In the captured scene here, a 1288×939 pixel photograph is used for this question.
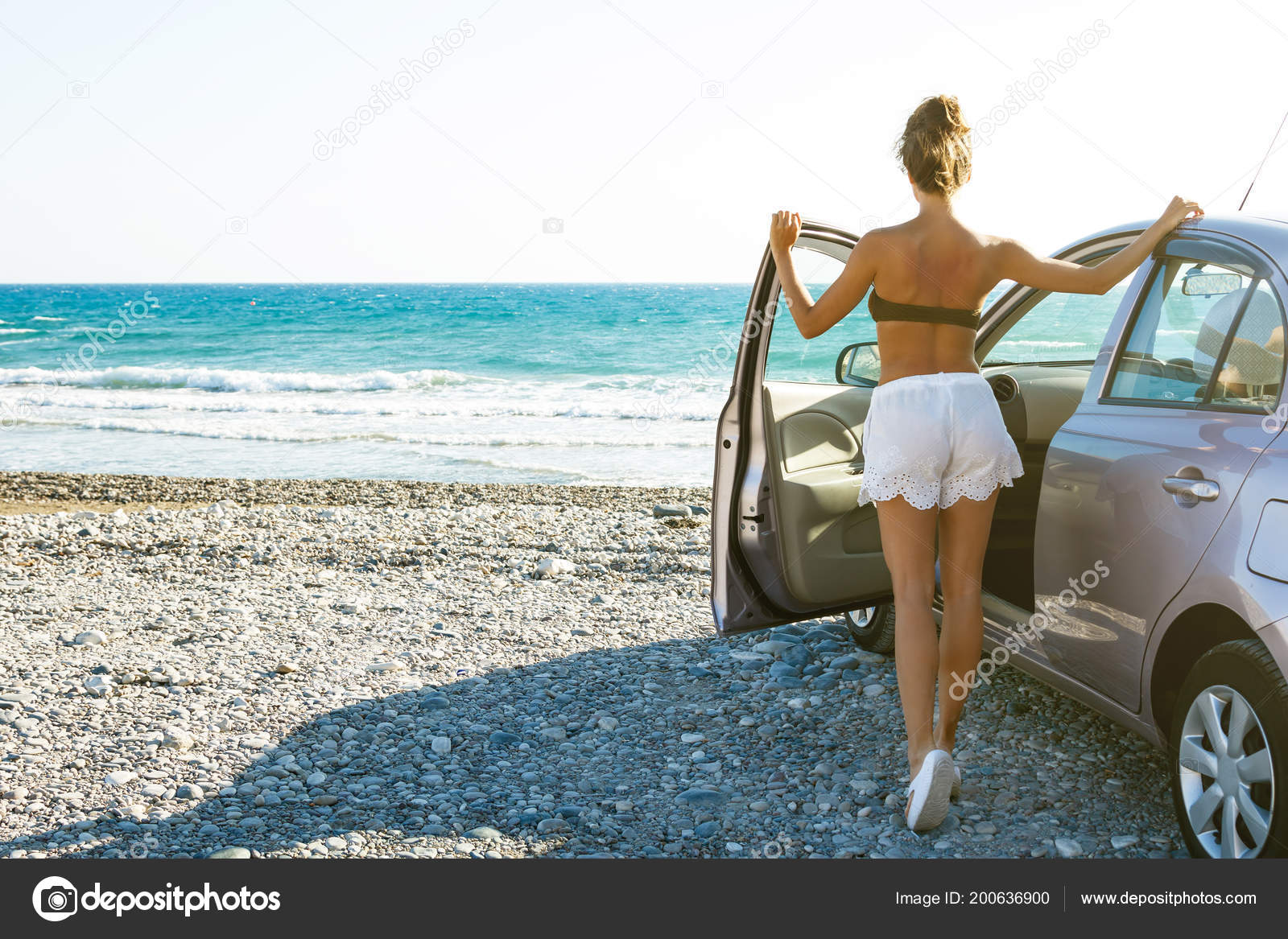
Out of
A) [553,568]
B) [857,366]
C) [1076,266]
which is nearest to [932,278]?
[1076,266]

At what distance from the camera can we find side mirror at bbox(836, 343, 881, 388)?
4.47m

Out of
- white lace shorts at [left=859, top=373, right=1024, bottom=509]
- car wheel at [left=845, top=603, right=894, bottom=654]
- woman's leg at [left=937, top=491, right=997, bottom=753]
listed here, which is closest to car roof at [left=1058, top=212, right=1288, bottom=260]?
white lace shorts at [left=859, top=373, right=1024, bottom=509]

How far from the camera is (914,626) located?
3084 mm

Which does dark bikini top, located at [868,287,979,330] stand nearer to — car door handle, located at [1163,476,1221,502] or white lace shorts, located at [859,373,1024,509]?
white lace shorts, located at [859,373,1024,509]

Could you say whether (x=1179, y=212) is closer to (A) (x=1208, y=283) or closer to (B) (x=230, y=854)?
(A) (x=1208, y=283)

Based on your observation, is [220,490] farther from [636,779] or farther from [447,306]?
[447,306]

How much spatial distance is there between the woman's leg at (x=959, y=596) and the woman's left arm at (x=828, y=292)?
65cm

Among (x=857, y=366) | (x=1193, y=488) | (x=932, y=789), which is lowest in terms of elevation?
(x=932, y=789)

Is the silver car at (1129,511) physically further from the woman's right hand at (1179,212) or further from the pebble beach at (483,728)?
the pebble beach at (483,728)

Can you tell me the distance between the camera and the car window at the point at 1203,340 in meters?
2.63

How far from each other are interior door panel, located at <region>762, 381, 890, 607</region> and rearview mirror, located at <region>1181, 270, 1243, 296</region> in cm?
132

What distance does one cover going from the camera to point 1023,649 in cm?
353

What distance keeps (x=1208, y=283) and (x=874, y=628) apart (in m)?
2.22

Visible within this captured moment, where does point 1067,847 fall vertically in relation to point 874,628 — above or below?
below
